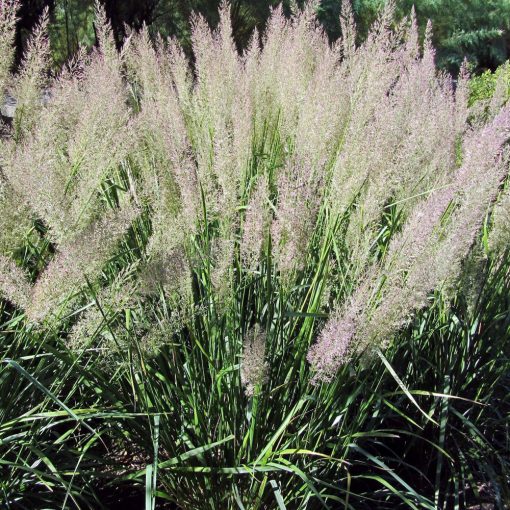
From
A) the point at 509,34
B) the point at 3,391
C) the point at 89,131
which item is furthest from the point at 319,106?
the point at 509,34

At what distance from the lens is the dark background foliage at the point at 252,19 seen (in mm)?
10539

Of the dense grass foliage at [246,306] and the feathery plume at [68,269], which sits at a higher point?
the feathery plume at [68,269]

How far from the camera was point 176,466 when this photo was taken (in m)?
2.22

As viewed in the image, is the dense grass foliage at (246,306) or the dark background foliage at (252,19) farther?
the dark background foliage at (252,19)

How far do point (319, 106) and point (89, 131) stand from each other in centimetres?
89

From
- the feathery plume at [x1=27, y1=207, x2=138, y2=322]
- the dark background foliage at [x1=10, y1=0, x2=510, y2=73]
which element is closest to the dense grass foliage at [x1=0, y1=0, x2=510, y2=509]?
the feathery plume at [x1=27, y1=207, x2=138, y2=322]

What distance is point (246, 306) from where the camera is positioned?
8.64 feet

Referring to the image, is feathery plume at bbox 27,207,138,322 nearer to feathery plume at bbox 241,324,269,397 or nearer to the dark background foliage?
feathery plume at bbox 241,324,269,397

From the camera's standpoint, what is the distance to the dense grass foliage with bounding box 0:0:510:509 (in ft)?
6.24

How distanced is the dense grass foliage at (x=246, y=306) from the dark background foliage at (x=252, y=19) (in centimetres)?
599

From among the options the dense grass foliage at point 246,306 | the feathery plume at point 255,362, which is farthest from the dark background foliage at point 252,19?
the feathery plume at point 255,362

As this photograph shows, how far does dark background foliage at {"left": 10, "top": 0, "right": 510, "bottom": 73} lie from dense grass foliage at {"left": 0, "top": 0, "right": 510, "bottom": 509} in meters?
5.99

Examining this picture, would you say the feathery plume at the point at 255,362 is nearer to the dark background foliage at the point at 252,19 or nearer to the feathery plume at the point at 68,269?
the feathery plume at the point at 68,269

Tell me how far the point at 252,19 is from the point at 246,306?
10004mm
